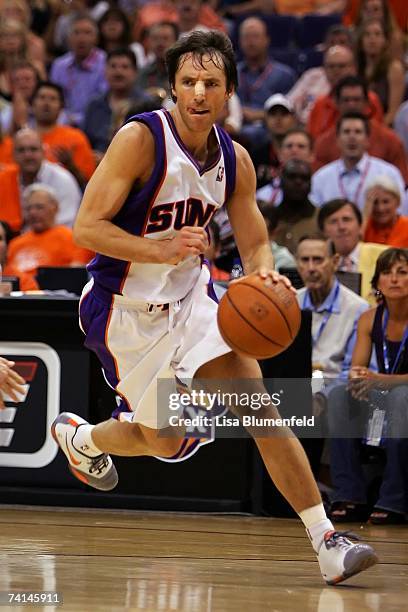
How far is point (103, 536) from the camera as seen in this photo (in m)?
5.62

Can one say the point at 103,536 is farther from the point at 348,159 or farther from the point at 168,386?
the point at 348,159

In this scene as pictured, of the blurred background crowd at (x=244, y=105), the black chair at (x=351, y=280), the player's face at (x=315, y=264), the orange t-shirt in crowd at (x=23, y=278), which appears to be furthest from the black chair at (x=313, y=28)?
the player's face at (x=315, y=264)

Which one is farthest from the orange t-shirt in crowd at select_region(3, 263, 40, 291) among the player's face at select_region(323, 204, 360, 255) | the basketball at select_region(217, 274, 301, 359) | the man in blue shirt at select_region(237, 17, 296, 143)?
the man in blue shirt at select_region(237, 17, 296, 143)

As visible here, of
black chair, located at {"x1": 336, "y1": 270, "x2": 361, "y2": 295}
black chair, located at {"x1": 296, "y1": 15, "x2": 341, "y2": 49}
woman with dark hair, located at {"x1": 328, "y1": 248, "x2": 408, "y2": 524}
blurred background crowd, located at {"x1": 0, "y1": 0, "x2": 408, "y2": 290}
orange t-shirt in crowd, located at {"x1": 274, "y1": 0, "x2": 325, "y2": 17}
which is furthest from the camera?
orange t-shirt in crowd, located at {"x1": 274, "y1": 0, "x2": 325, "y2": 17}

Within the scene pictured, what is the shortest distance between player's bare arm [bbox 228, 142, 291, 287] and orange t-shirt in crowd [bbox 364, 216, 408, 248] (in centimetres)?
356

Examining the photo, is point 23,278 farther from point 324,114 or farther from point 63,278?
point 324,114

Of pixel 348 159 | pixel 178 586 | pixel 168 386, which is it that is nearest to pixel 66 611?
pixel 178 586

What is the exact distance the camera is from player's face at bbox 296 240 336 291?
7.02 metres

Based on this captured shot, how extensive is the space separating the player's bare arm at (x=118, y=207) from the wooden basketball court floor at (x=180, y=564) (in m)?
1.21

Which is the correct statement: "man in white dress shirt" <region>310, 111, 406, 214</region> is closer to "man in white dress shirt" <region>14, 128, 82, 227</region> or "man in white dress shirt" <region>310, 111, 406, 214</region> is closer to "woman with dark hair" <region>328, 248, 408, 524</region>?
"man in white dress shirt" <region>14, 128, 82, 227</region>

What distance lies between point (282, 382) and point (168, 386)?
1.86 m

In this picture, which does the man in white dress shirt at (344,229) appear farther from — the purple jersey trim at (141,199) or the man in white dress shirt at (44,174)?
the purple jersey trim at (141,199)

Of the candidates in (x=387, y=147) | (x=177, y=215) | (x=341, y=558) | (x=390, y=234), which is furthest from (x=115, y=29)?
(x=341, y=558)

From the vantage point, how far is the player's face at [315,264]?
23.0 feet
